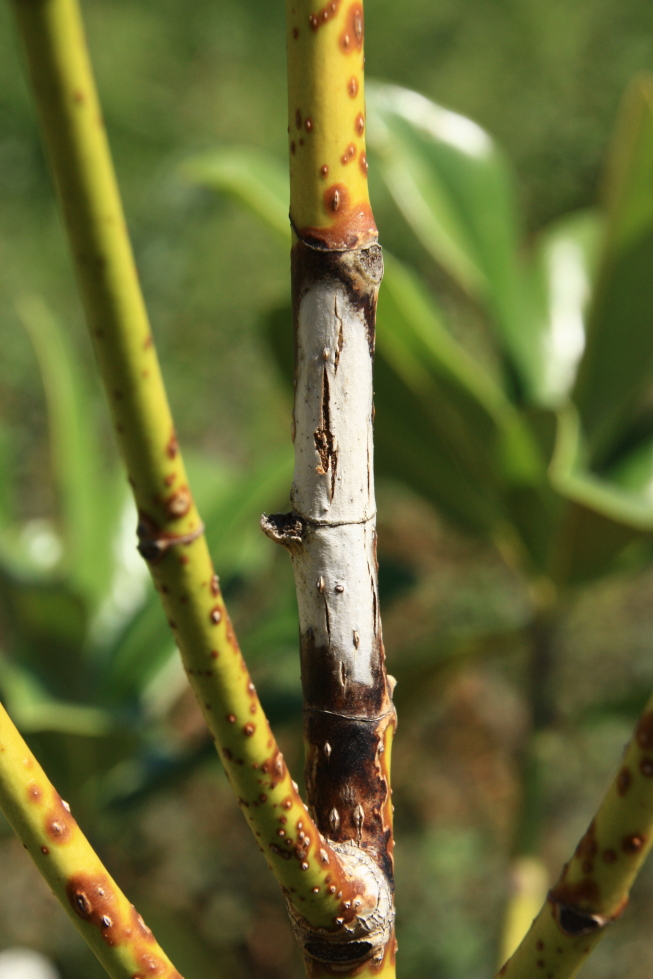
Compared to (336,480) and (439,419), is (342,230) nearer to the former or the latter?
(336,480)

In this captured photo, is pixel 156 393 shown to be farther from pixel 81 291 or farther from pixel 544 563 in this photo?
pixel 544 563

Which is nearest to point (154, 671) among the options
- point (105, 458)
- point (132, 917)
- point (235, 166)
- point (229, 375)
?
point (235, 166)

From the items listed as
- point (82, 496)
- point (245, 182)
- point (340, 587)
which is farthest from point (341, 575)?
point (82, 496)

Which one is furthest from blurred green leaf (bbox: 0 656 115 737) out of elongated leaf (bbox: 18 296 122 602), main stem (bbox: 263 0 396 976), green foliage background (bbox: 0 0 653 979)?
main stem (bbox: 263 0 396 976)

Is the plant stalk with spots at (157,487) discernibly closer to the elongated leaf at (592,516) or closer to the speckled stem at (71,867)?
the speckled stem at (71,867)

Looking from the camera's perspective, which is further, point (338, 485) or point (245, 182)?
point (245, 182)

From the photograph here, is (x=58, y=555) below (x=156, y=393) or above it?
above
